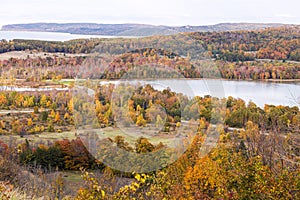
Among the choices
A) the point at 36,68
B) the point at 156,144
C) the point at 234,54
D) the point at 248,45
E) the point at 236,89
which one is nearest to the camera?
the point at 156,144

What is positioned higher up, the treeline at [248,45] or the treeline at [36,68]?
the treeline at [248,45]

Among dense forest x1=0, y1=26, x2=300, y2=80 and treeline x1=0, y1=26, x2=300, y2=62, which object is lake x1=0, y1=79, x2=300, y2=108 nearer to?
dense forest x1=0, y1=26, x2=300, y2=80

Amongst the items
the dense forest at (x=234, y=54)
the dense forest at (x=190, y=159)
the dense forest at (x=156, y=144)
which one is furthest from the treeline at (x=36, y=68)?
the dense forest at (x=190, y=159)

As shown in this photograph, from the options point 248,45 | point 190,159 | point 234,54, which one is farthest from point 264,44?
point 190,159

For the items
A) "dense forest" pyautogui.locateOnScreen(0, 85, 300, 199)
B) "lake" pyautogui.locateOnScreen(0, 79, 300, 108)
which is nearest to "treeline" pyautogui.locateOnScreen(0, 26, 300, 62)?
"lake" pyautogui.locateOnScreen(0, 79, 300, 108)

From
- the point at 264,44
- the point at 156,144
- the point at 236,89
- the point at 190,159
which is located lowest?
the point at 236,89

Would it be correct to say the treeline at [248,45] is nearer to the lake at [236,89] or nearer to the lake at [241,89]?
the lake at [241,89]

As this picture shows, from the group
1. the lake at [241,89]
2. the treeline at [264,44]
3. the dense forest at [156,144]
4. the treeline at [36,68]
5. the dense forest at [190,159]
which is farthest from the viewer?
the treeline at [264,44]

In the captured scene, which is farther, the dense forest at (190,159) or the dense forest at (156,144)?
the dense forest at (156,144)

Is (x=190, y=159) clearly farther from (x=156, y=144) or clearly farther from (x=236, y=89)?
(x=236, y=89)
